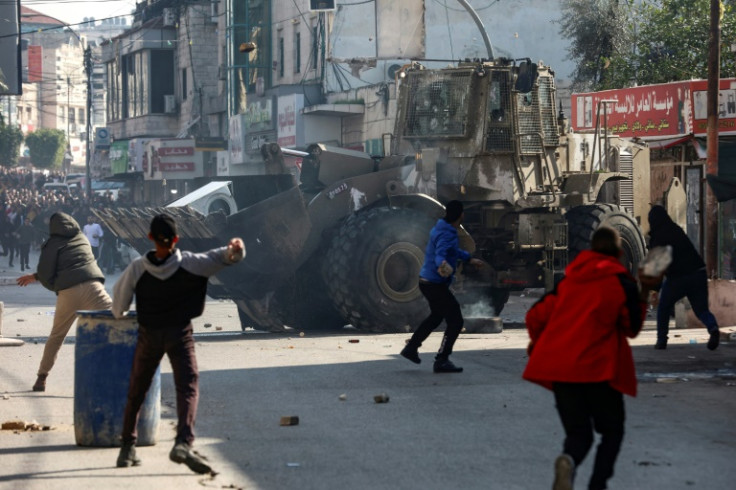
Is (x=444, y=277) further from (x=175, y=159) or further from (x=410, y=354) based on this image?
(x=175, y=159)

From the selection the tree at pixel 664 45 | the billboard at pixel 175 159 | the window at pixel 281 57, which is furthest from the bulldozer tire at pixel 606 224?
the billboard at pixel 175 159

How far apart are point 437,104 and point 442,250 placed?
5808 millimetres

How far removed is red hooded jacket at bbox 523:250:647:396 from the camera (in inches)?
262

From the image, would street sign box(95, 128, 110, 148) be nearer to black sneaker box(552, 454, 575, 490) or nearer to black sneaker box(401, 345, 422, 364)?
black sneaker box(401, 345, 422, 364)

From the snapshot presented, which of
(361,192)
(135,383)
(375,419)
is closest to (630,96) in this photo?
(361,192)

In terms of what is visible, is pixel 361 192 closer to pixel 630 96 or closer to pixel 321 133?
pixel 630 96

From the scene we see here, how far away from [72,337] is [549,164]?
22.8 ft

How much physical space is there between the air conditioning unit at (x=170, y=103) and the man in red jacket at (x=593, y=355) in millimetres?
54418

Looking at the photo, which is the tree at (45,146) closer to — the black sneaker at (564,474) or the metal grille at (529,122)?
the metal grille at (529,122)

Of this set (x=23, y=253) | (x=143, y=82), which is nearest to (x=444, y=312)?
(x=23, y=253)

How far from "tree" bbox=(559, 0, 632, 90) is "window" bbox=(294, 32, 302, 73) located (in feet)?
32.3

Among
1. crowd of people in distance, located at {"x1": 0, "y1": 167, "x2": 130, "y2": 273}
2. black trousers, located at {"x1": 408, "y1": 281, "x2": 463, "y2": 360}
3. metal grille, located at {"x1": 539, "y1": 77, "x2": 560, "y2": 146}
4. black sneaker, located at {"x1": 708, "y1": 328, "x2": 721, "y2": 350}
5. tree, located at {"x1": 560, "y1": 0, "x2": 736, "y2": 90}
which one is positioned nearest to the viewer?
black trousers, located at {"x1": 408, "y1": 281, "x2": 463, "y2": 360}

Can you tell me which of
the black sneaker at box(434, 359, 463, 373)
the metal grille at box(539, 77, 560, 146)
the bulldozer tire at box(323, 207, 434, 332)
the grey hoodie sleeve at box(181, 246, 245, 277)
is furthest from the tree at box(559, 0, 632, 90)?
the grey hoodie sleeve at box(181, 246, 245, 277)

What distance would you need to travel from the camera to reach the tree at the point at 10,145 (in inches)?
4259
